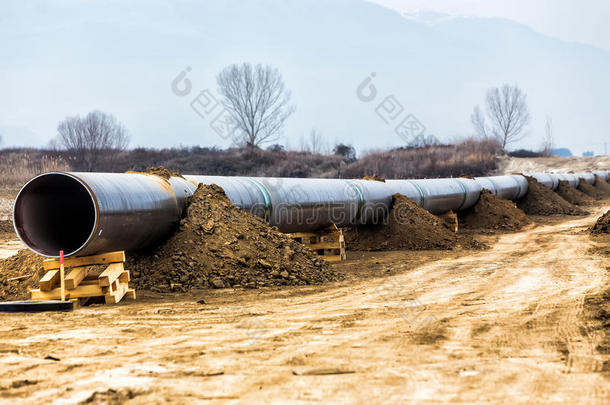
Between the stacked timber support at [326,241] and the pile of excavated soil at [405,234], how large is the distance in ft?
5.84

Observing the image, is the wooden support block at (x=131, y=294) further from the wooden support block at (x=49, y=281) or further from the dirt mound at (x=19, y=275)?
the dirt mound at (x=19, y=275)

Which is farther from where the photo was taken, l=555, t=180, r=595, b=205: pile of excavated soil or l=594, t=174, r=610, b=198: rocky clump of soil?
l=594, t=174, r=610, b=198: rocky clump of soil

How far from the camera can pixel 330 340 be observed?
15.2ft

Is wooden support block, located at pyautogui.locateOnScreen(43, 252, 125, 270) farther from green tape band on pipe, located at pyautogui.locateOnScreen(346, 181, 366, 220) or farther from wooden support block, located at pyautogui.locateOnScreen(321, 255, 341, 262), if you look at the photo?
green tape band on pipe, located at pyautogui.locateOnScreen(346, 181, 366, 220)

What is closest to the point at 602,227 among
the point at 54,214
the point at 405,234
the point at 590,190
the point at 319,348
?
the point at 405,234

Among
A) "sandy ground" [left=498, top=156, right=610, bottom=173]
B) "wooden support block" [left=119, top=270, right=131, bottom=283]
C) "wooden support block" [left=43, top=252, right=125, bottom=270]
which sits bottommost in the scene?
"wooden support block" [left=119, top=270, right=131, bottom=283]

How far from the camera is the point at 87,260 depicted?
261 inches

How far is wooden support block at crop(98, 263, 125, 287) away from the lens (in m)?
6.45

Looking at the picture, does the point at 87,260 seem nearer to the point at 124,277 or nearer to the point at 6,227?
the point at 124,277

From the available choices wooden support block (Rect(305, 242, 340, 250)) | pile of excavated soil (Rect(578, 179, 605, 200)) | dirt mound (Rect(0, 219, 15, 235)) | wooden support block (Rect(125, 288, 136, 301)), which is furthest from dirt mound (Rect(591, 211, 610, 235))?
pile of excavated soil (Rect(578, 179, 605, 200))

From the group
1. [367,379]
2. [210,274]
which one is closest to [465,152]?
[210,274]

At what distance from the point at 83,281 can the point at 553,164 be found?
160ft

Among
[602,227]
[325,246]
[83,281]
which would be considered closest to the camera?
[83,281]

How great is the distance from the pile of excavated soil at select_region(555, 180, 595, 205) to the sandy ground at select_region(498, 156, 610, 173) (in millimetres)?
16052
